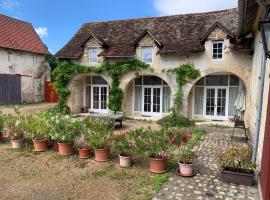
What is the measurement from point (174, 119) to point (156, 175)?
7.71 metres

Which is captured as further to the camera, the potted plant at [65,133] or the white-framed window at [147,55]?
the white-framed window at [147,55]

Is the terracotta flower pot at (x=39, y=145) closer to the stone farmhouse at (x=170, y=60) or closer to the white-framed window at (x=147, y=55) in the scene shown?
the stone farmhouse at (x=170, y=60)

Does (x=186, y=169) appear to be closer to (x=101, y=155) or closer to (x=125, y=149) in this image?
(x=125, y=149)

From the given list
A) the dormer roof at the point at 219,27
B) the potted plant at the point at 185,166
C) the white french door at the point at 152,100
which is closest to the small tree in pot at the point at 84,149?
the potted plant at the point at 185,166

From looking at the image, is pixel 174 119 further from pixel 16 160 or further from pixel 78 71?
pixel 16 160

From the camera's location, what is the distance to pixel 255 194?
211 inches

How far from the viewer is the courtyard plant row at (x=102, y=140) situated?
6621mm

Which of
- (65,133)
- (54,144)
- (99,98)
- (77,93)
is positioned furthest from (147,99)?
(65,133)

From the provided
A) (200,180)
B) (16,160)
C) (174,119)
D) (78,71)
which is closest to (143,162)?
(200,180)

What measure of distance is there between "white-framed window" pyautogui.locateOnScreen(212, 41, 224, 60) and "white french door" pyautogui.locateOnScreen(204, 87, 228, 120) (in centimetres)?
201

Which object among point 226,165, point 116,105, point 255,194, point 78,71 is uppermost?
point 78,71

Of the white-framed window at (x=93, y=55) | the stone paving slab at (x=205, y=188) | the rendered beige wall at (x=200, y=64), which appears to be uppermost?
the white-framed window at (x=93, y=55)

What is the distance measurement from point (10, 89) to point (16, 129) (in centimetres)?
1442

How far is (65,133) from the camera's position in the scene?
801 centimetres
